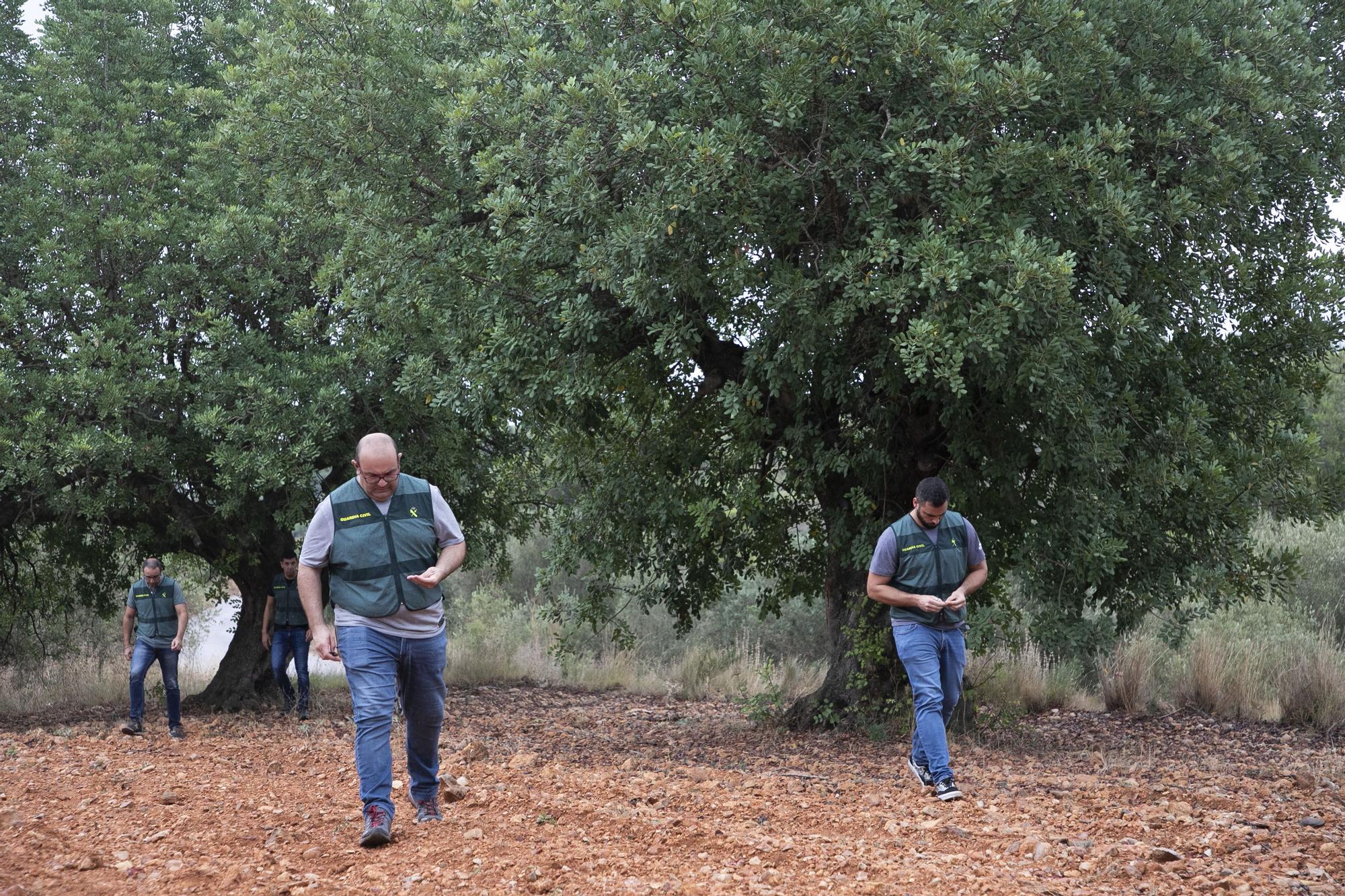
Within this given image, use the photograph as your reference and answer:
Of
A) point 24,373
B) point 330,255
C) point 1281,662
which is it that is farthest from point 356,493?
point 1281,662

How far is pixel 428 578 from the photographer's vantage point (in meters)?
5.40

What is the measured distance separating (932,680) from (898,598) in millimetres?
495

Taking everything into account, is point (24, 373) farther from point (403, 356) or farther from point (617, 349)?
point (617, 349)

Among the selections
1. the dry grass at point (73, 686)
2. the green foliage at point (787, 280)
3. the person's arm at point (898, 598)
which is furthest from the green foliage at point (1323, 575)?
the dry grass at point (73, 686)

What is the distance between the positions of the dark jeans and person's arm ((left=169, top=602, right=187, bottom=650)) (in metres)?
1.70

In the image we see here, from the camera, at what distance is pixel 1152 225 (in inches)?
332

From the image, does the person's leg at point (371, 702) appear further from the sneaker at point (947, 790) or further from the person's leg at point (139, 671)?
the person's leg at point (139, 671)

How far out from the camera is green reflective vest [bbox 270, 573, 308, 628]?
13.4 m

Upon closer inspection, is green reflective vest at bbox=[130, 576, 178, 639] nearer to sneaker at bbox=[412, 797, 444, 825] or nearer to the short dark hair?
sneaker at bbox=[412, 797, 444, 825]

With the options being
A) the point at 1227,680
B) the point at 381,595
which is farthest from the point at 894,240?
the point at 1227,680

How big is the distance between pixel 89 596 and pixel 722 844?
549 inches

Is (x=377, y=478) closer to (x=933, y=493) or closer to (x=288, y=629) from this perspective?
(x=933, y=493)

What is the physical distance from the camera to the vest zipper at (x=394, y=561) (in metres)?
5.41

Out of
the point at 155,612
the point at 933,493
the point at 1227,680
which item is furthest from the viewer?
the point at 1227,680
